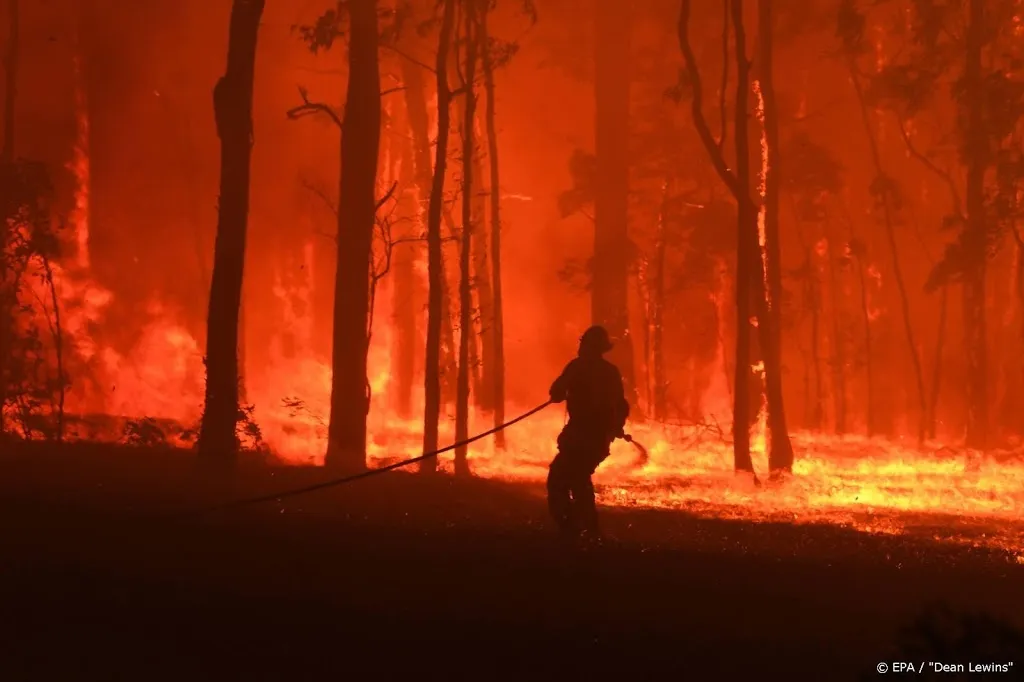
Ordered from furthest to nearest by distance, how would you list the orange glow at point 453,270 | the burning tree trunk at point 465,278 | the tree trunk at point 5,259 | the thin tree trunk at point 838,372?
the thin tree trunk at point 838,372 → the orange glow at point 453,270 → the burning tree trunk at point 465,278 → the tree trunk at point 5,259

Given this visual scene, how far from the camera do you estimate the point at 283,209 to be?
4919 cm

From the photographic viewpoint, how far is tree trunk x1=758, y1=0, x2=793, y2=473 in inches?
933

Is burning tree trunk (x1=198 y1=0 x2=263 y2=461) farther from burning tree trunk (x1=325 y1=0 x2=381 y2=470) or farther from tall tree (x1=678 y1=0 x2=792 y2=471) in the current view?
Answer: tall tree (x1=678 y1=0 x2=792 y2=471)

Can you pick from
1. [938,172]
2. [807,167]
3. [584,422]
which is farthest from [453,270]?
[584,422]

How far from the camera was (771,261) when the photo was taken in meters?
26.6

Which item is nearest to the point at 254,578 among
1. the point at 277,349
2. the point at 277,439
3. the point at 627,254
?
the point at 277,439

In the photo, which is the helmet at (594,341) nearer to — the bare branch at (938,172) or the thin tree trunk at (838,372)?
the bare branch at (938,172)

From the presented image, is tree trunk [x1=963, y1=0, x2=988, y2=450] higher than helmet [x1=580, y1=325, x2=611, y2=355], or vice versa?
tree trunk [x1=963, y1=0, x2=988, y2=450]

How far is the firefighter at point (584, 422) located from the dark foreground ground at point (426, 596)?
0.52 meters

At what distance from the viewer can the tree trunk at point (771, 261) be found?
77.8 ft

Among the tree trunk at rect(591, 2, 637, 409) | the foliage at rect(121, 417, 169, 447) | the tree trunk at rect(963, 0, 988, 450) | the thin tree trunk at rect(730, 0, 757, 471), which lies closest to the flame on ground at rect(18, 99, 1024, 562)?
the thin tree trunk at rect(730, 0, 757, 471)

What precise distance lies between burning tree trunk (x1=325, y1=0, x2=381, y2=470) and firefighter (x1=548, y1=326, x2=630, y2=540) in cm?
864

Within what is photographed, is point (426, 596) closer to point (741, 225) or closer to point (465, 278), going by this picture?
point (465, 278)

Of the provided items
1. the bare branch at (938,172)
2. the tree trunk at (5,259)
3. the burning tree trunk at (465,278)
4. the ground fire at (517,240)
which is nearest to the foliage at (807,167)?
the ground fire at (517,240)
